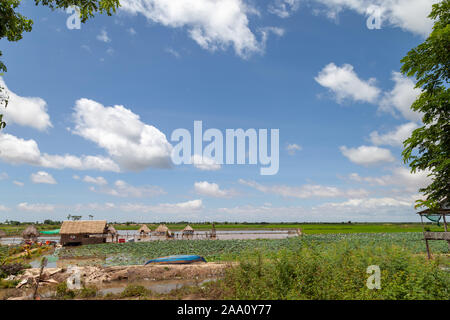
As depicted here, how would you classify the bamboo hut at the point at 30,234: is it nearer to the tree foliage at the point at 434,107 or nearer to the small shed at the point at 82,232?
the small shed at the point at 82,232

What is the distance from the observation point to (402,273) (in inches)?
311

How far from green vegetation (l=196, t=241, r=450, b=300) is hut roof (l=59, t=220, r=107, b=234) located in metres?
35.5

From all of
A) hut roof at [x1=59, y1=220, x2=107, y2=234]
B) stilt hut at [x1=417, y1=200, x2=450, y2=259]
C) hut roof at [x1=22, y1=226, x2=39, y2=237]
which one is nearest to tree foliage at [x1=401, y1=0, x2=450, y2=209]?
stilt hut at [x1=417, y1=200, x2=450, y2=259]

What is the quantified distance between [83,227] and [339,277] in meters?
40.7

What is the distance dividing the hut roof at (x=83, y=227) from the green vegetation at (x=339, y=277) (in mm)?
35518

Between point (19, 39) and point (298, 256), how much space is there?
11108 millimetres

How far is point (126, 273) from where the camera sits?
1727 cm

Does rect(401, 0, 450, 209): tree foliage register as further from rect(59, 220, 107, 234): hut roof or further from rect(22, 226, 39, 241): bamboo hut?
rect(22, 226, 39, 241): bamboo hut

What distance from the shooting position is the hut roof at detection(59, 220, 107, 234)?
38.7m

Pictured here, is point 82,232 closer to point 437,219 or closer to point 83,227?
point 83,227

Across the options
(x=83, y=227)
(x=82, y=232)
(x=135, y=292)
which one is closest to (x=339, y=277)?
(x=135, y=292)

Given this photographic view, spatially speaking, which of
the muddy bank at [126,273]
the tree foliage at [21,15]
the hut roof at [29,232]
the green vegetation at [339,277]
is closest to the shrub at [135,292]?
the muddy bank at [126,273]

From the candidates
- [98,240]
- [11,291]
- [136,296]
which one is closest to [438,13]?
[136,296]
